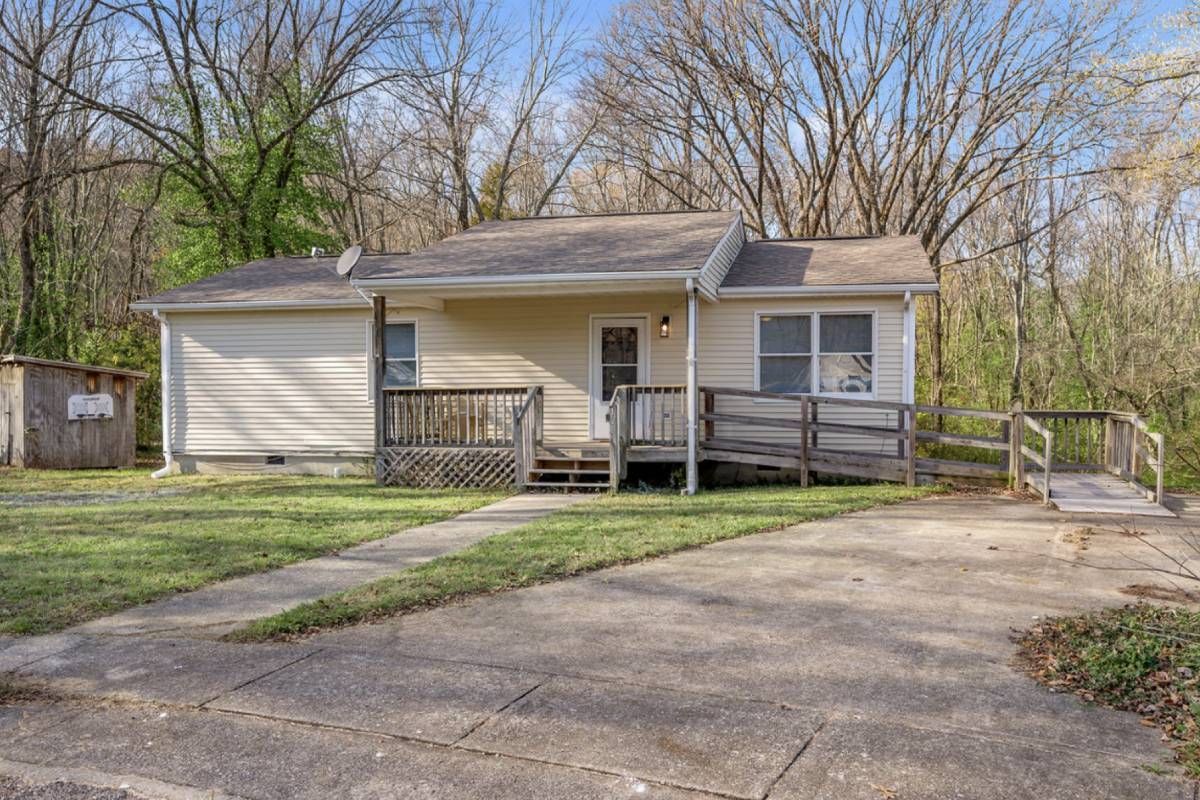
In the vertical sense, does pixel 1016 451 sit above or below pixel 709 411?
below

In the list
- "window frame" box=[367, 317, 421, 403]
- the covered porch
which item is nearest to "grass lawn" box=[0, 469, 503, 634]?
the covered porch

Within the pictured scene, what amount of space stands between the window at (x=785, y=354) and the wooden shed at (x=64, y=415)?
1230 cm

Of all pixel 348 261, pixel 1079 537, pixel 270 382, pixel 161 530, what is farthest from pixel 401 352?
pixel 1079 537

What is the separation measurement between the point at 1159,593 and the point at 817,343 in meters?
6.88

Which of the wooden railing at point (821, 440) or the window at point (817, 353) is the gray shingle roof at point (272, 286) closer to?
the wooden railing at point (821, 440)

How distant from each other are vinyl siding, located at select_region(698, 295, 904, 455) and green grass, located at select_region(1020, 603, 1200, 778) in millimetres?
7197

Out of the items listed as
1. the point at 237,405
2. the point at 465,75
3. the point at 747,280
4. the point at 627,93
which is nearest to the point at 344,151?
the point at 465,75

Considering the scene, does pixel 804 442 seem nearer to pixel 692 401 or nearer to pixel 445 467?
pixel 692 401

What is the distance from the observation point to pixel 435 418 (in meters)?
12.3

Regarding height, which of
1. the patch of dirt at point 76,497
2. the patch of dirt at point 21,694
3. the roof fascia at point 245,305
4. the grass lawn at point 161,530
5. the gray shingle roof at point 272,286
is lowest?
the patch of dirt at point 21,694

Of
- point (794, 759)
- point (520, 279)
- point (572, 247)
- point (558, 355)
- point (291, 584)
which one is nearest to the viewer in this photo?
point (794, 759)

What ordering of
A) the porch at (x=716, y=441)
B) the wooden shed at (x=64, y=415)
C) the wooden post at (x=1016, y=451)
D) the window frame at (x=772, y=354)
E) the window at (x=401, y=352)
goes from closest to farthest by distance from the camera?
the wooden post at (x=1016, y=451), the porch at (x=716, y=441), the window frame at (x=772, y=354), the window at (x=401, y=352), the wooden shed at (x=64, y=415)

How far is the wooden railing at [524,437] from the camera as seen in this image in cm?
1167

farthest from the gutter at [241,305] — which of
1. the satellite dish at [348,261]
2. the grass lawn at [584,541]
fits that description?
the grass lawn at [584,541]
